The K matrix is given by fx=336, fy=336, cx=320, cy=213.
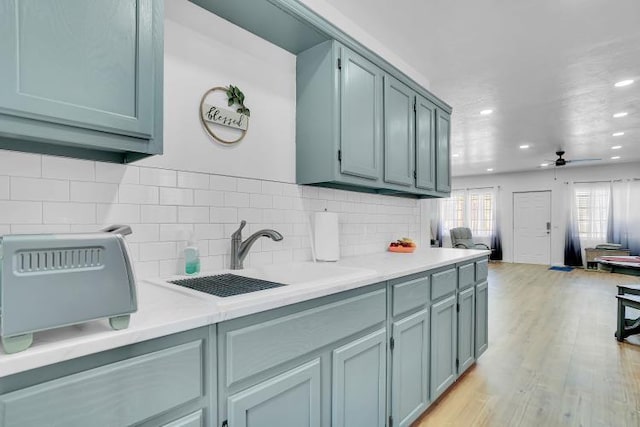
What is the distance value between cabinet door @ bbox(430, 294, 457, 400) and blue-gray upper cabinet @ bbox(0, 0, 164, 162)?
1825mm

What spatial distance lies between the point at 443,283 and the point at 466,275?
0.46 m

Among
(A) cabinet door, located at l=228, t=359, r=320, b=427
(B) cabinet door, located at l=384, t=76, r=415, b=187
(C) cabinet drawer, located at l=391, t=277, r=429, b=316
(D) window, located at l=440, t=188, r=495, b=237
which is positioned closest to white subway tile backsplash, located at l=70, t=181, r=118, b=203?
(A) cabinet door, located at l=228, t=359, r=320, b=427

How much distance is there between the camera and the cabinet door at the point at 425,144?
2.72m

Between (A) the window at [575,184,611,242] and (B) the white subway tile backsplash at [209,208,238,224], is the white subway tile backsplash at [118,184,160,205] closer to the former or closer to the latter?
(B) the white subway tile backsplash at [209,208,238,224]

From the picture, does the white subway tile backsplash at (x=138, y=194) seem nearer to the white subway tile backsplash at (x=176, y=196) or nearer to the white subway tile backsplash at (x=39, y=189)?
the white subway tile backsplash at (x=176, y=196)

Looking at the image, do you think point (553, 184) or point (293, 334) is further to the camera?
point (553, 184)

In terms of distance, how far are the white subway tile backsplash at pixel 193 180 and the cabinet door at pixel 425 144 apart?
1740 millimetres

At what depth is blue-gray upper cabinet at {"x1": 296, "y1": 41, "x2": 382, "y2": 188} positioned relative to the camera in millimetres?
1938

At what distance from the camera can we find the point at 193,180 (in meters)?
1.54

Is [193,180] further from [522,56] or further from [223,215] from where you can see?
[522,56]

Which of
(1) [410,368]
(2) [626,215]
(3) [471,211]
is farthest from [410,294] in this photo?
(3) [471,211]

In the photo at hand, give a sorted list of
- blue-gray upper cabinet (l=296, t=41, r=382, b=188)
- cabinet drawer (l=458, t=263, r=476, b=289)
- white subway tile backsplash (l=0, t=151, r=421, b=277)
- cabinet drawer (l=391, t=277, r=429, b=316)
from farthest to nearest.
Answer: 1. cabinet drawer (l=458, t=263, r=476, b=289)
2. blue-gray upper cabinet (l=296, t=41, r=382, b=188)
3. cabinet drawer (l=391, t=277, r=429, b=316)
4. white subway tile backsplash (l=0, t=151, r=421, b=277)

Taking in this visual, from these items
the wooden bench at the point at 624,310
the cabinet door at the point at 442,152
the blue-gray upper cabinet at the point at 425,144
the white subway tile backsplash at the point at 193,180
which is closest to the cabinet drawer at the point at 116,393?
the white subway tile backsplash at the point at 193,180

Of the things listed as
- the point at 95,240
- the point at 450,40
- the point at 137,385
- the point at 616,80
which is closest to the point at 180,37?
the point at 95,240
